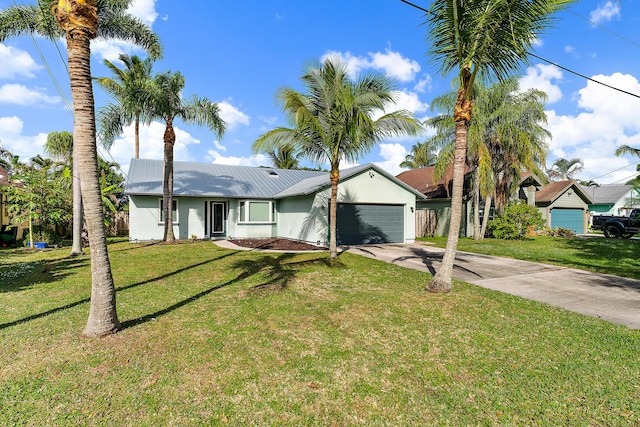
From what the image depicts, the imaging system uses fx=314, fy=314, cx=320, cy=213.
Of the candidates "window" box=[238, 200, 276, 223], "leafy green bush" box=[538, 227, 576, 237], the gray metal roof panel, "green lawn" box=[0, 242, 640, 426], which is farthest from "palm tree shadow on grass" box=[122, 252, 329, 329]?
"leafy green bush" box=[538, 227, 576, 237]

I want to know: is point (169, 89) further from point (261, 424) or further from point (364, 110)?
point (261, 424)

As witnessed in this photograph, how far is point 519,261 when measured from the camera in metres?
11.3

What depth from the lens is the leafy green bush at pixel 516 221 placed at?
18.5 meters

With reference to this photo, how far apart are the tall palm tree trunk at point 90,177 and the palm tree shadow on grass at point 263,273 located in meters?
0.48

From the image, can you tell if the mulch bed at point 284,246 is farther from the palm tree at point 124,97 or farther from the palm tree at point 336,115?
the palm tree at point 124,97

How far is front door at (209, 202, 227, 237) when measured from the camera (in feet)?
58.5

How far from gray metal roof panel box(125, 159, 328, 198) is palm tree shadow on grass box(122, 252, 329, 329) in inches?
288

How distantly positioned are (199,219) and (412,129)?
12.4 m

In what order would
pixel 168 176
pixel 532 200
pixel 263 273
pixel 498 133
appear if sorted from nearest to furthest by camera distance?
pixel 263 273 < pixel 168 176 < pixel 498 133 < pixel 532 200

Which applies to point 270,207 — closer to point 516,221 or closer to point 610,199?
point 516,221

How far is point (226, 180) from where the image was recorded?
19.4 m

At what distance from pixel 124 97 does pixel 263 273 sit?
10.8m

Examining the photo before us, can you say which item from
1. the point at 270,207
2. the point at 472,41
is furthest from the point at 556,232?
the point at 472,41

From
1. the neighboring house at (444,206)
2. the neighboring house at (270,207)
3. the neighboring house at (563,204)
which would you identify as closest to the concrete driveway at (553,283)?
the neighboring house at (270,207)
